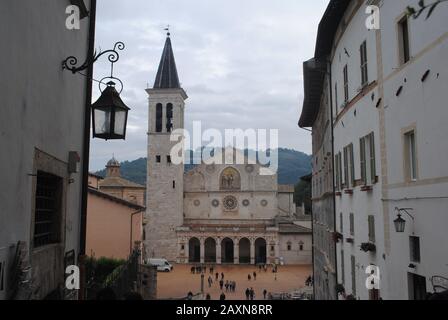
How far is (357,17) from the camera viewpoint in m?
12.5

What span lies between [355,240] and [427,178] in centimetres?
558

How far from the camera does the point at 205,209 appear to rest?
59719 millimetres

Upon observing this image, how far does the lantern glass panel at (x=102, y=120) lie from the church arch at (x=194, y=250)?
52208mm

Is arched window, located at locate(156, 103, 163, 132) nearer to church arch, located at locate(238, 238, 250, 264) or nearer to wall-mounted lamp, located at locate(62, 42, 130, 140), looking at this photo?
church arch, located at locate(238, 238, 250, 264)

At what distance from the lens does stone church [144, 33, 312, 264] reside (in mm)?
55594

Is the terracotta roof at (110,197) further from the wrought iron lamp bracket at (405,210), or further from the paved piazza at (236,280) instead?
the wrought iron lamp bracket at (405,210)

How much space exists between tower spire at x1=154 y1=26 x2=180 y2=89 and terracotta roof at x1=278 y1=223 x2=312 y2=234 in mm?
22705

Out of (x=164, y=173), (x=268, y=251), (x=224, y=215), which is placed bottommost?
(x=268, y=251)

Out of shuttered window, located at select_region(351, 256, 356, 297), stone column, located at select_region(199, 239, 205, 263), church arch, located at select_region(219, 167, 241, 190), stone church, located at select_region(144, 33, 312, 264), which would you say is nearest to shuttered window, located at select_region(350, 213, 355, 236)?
shuttered window, located at select_region(351, 256, 356, 297)

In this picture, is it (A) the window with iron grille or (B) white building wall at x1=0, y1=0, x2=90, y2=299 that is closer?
(B) white building wall at x1=0, y1=0, x2=90, y2=299

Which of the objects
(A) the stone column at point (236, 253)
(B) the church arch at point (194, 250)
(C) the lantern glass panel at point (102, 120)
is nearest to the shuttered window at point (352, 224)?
(C) the lantern glass panel at point (102, 120)
